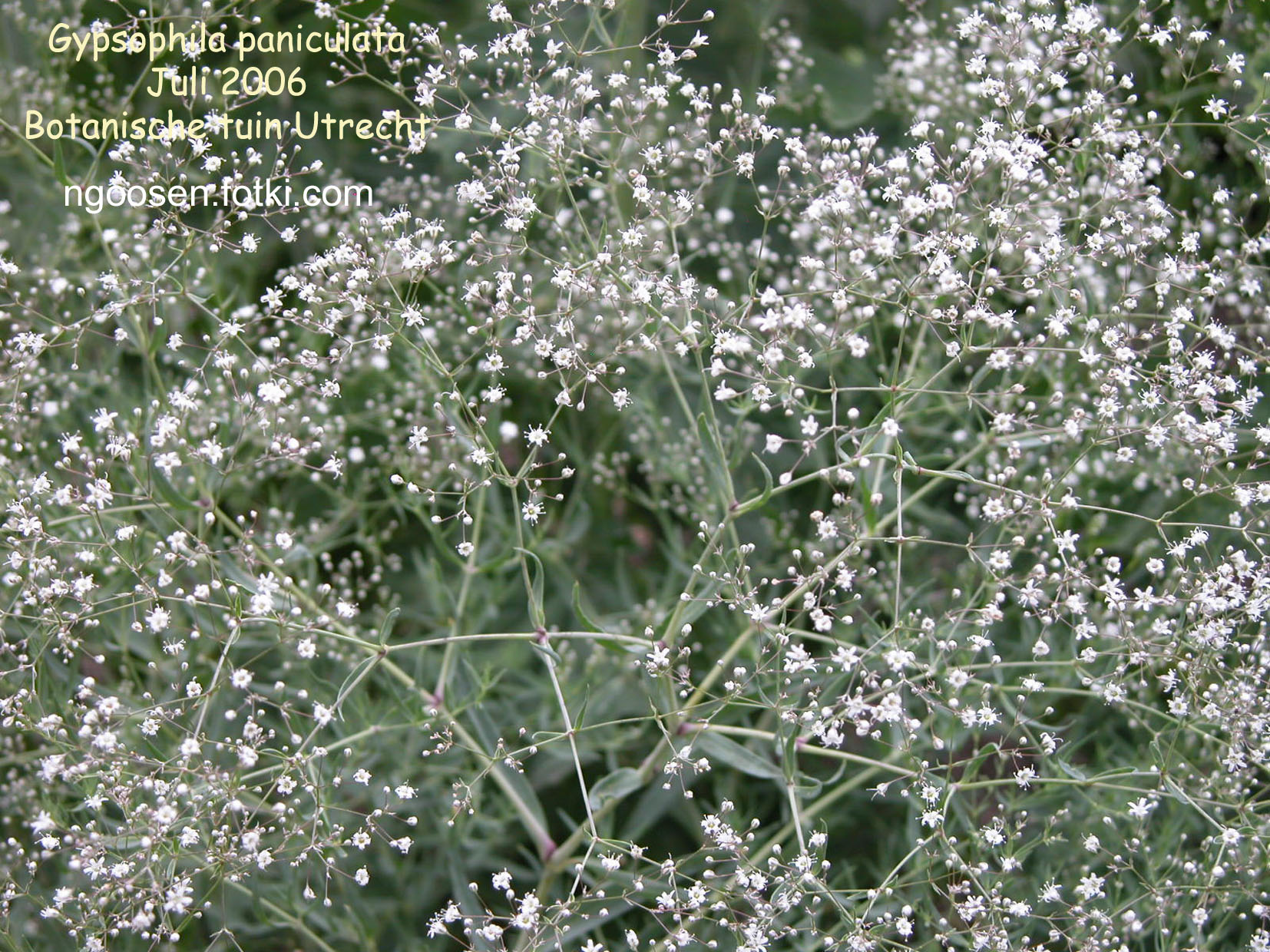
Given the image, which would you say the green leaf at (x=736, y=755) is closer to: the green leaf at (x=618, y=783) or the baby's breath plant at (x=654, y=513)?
the baby's breath plant at (x=654, y=513)

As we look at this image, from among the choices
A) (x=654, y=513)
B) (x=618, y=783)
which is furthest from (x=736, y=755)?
(x=654, y=513)

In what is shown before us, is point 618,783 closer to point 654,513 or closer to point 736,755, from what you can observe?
point 736,755

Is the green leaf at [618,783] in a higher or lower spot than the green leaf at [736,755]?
lower

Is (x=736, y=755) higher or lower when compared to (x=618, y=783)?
higher

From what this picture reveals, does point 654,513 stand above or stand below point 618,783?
above

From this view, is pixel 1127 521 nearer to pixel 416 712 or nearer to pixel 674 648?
pixel 674 648

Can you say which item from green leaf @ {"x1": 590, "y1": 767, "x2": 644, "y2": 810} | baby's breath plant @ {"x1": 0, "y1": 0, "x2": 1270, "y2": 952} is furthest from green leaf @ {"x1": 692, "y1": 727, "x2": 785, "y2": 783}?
green leaf @ {"x1": 590, "y1": 767, "x2": 644, "y2": 810}

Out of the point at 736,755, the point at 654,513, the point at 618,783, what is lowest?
the point at 618,783

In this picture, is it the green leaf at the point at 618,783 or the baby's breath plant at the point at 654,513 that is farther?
the green leaf at the point at 618,783

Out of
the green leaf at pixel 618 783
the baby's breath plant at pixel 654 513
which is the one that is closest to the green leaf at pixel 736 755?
the baby's breath plant at pixel 654 513

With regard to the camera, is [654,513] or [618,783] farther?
[654,513]
